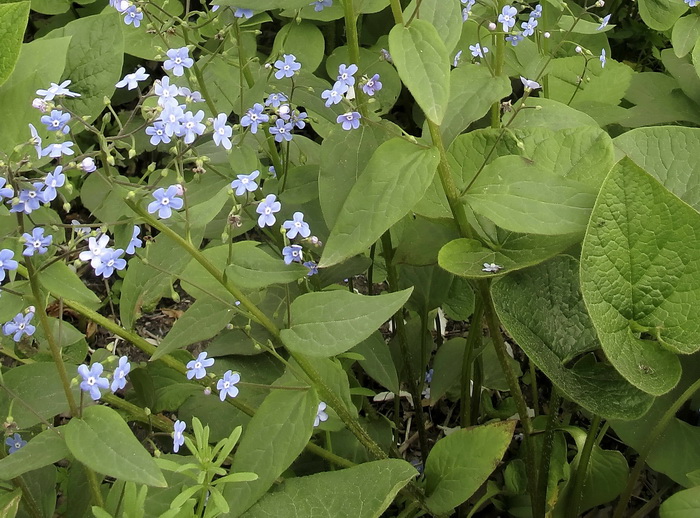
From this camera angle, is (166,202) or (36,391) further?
(36,391)

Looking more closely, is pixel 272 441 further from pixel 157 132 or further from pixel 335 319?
pixel 157 132

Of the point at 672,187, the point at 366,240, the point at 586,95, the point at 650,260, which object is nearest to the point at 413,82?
the point at 366,240

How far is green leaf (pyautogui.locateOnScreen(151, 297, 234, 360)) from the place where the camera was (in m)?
1.66

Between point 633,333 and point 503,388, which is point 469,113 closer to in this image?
point 633,333

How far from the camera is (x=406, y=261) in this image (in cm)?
210

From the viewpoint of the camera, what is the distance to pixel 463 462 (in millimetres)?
1959

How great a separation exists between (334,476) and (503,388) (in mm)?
984

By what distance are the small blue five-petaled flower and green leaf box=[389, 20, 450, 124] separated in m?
0.86

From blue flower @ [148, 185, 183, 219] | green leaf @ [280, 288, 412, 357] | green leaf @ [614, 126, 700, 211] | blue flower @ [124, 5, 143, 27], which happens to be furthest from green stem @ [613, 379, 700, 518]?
blue flower @ [124, 5, 143, 27]

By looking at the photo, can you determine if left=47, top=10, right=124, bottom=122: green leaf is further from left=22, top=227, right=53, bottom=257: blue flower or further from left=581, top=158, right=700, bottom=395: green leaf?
left=581, top=158, right=700, bottom=395: green leaf

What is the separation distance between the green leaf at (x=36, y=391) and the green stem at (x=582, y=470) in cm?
138

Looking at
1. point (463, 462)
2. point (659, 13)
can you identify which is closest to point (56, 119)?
point (463, 462)

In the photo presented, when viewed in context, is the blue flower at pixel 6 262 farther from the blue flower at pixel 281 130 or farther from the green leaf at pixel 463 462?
the green leaf at pixel 463 462

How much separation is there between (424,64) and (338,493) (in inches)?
43.2
